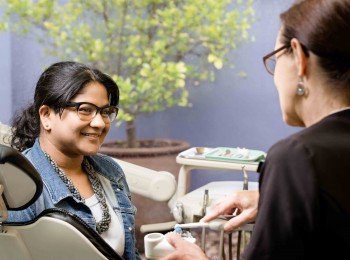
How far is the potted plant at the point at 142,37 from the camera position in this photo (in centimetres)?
291

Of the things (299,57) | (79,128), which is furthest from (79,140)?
(299,57)

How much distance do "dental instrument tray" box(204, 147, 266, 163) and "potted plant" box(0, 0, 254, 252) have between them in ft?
2.22

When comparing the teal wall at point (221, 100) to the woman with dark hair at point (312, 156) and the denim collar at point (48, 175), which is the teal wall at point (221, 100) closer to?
the denim collar at point (48, 175)

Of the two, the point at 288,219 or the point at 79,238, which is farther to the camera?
the point at 79,238

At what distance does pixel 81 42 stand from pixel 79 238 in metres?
2.04

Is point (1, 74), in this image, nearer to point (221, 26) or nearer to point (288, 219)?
point (221, 26)

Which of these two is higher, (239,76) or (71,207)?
(239,76)

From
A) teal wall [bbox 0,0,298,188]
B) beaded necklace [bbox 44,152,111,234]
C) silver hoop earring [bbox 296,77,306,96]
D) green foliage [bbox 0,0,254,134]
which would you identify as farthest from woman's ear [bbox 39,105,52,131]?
teal wall [bbox 0,0,298,188]

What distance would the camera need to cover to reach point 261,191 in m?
0.86

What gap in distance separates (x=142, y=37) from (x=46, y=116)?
1528mm

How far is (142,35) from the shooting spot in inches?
119

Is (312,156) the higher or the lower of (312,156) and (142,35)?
the lower

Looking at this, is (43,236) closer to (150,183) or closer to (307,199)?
(307,199)

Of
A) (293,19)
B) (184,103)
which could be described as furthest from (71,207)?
(184,103)
